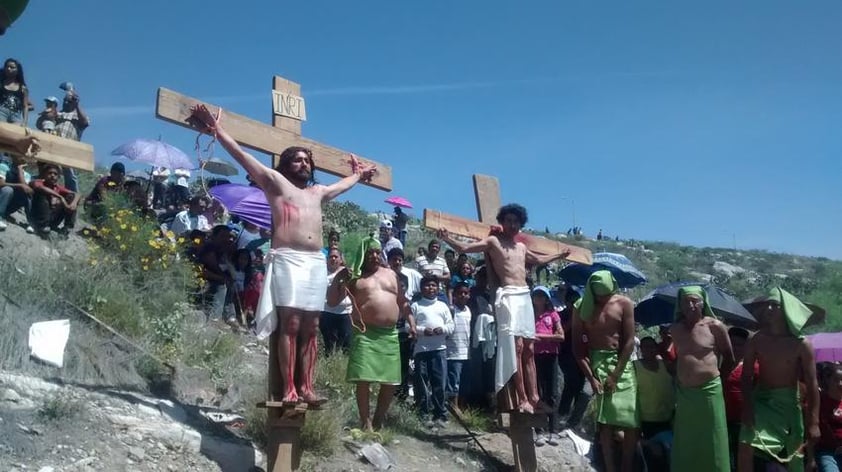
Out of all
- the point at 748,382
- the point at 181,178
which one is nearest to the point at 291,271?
the point at 748,382

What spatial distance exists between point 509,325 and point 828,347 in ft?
15.1

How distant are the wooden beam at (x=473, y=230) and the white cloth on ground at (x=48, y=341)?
315 centimetres

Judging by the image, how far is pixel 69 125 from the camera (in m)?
10.7

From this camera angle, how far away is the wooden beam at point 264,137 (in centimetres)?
557

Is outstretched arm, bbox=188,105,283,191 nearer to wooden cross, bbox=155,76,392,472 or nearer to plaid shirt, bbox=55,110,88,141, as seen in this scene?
wooden cross, bbox=155,76,392,472

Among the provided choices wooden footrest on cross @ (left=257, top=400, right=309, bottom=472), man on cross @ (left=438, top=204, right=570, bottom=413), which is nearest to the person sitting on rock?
man on cross @ (left=438, top=204, right=570, bottom=413)

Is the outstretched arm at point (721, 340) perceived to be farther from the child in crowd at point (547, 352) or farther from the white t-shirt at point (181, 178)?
the white t-shirt at point (181, 178)

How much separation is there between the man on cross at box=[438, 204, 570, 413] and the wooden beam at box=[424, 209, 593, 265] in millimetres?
121

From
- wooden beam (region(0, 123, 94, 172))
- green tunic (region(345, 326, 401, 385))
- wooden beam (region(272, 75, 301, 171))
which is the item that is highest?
wooden beam (region(272, 75, 301, 171))

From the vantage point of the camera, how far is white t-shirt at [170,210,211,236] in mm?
10773

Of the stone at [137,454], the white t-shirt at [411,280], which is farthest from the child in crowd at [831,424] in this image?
the stone at [137,454]

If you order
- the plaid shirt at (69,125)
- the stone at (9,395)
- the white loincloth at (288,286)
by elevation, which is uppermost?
the plaid shirt at (69,125)

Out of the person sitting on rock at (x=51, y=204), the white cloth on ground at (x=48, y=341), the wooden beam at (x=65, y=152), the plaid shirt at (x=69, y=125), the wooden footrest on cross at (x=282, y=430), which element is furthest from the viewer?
the plaid shirt at (x=69, y=125)

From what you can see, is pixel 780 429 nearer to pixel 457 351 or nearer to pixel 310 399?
pixel 457 351
